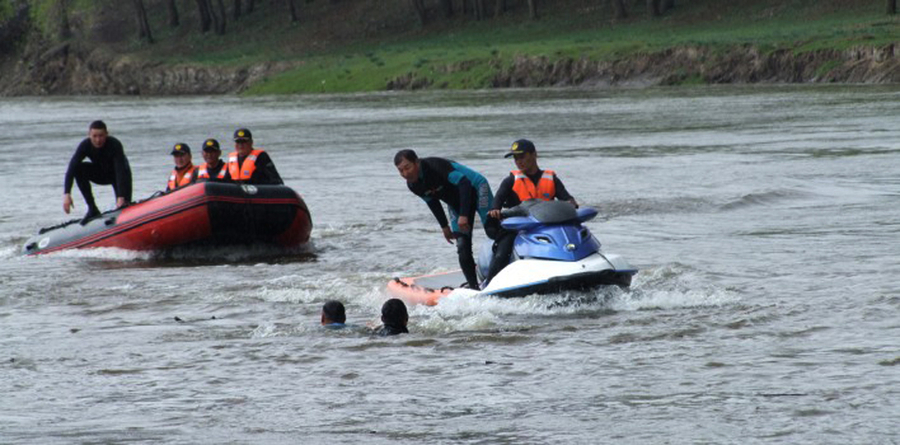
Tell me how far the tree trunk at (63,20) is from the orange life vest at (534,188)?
293 feet

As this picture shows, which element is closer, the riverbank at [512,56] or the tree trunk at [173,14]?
the riverbank at [512,56]

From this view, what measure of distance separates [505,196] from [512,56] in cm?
4925

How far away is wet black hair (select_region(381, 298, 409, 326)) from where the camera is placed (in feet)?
35.6

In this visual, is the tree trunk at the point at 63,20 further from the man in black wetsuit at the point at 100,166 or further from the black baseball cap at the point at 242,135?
the black baseball cap at the point at 242,135

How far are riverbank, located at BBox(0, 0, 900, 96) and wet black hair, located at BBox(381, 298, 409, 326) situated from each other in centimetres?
3921

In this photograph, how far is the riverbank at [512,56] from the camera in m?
52.0

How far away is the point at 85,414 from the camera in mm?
8695

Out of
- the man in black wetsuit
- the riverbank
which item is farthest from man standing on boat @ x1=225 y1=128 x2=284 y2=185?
the riverbank

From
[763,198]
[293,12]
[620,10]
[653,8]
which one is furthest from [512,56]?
[763,198]

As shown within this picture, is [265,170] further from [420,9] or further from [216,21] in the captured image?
[216,21]

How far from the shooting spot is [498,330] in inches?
434

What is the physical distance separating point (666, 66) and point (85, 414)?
48074mm

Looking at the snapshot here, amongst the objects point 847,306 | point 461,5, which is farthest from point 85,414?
point 461,5

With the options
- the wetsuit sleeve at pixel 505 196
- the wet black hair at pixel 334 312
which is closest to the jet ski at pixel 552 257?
the wetsuit sleeve at pixel 505 196
